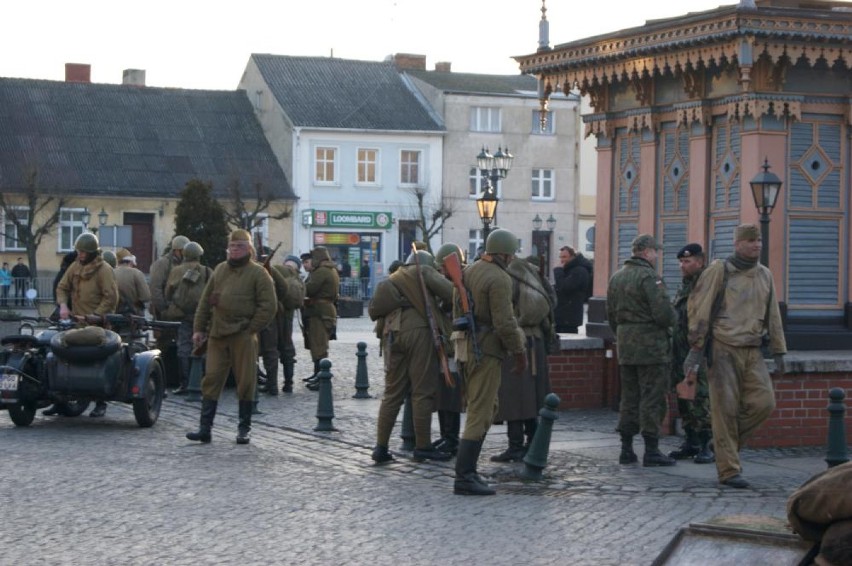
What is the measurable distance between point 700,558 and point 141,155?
58020 millimetres

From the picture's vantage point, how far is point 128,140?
62844 mm

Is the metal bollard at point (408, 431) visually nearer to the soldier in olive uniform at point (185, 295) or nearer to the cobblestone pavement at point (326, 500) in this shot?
the cobblestone pavement at point (326, 500)

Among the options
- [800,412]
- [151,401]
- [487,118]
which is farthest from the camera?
[487,118]

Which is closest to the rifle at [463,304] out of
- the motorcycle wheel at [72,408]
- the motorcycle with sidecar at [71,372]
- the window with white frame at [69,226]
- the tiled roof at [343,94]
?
the motorcycle with sidecar at [71,372]

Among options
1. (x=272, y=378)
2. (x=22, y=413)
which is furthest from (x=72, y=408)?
(x=272, y=378)

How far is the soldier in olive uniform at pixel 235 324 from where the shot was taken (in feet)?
45.3

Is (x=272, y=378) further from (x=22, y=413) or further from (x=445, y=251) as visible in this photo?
(x=445, y=251)

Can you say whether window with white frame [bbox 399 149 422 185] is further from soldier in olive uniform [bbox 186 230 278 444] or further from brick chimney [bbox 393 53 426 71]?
soldier in olive uniform [bbox 186 230 278 444]

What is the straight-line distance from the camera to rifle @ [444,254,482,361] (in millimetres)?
11055

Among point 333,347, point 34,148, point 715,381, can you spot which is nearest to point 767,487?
point 715,381

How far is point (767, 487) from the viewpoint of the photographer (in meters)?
11.3

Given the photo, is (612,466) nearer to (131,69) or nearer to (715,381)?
(715,381)

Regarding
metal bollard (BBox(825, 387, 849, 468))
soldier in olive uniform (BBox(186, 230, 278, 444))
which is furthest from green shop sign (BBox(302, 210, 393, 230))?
metal bollard (BBox(825, 387, 849, 468))

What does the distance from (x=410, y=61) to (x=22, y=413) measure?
5876cm
